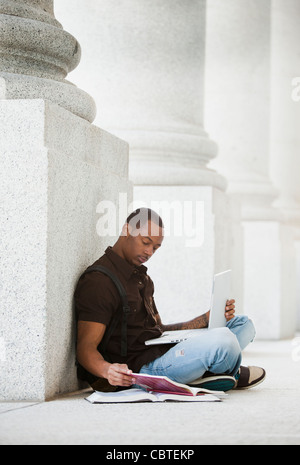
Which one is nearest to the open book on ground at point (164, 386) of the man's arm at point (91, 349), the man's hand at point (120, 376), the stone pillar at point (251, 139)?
the man's hand at point (120, 376)

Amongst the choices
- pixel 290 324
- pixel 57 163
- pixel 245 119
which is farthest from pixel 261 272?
pixel 57 163

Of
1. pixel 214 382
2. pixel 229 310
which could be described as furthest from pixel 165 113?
pixel 214 382

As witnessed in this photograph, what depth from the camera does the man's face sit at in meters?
10.7

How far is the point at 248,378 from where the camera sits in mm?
11602

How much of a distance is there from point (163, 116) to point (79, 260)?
770 cm

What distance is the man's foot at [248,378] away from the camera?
11547 millimetres

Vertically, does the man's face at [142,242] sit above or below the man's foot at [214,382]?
above

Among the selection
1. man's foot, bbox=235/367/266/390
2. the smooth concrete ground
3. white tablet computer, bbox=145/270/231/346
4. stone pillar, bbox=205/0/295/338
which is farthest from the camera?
stone pillar, bbox=205/0/295/338

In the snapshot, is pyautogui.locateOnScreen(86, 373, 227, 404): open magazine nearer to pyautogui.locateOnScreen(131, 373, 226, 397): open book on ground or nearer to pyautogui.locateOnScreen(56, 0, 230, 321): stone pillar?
pyautogui.locateOnScreen(131, 373, 226, 397): open book on ground

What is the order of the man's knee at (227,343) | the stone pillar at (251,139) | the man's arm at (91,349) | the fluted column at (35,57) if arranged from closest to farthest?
the man's arm at (91,349) → the man's knee at (227,343) → the fluted column at (35,57) → the stone pillar at (251,139)

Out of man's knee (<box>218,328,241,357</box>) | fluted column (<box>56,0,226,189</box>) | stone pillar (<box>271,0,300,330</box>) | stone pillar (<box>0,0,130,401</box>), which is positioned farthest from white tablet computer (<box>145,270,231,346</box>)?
stone pillar (<box>271,0,300,330</box>)

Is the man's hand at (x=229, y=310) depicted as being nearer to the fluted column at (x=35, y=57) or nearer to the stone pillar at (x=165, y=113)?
the fluted column at (x=35, y=57)

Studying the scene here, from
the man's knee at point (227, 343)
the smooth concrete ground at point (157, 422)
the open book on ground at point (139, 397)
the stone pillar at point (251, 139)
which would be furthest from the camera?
the stone pillar at point (251, 139)

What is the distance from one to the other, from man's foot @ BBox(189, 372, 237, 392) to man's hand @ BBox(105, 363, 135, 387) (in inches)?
52.8
